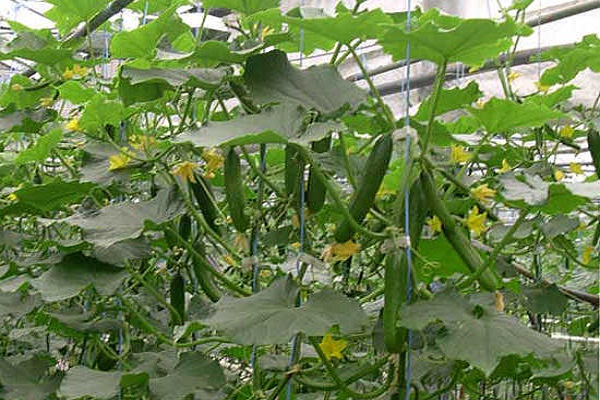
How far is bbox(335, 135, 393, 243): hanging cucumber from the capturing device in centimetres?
94

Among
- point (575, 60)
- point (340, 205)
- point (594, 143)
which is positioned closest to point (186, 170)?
point (340, 205)

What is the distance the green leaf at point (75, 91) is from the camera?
142cm

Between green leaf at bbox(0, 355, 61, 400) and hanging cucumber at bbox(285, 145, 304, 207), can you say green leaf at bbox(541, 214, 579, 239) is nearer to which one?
hanging cucumber at bbox(285, 145, 304, 207)

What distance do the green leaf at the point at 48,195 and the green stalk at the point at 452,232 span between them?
1.75 ft

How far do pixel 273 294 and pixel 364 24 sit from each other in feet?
1.07

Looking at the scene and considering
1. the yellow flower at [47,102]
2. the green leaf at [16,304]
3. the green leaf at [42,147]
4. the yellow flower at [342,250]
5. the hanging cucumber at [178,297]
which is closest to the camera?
the yellow flower at [342,250]

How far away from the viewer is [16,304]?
150 cm

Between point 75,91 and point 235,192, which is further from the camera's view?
point 75,91

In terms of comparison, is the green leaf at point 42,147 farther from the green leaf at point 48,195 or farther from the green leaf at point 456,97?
the green leaf at point 456,97

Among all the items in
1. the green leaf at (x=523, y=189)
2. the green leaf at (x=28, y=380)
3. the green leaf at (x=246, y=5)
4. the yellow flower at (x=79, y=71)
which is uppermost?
the green leaf at (x=246, y=5)

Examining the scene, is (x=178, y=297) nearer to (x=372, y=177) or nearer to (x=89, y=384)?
(x=89, y=384)

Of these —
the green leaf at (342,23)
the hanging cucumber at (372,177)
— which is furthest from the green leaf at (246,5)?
the hanging cucumber at (372,177)

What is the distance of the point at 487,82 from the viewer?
11.3ft

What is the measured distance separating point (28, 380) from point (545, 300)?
0.88 metres
